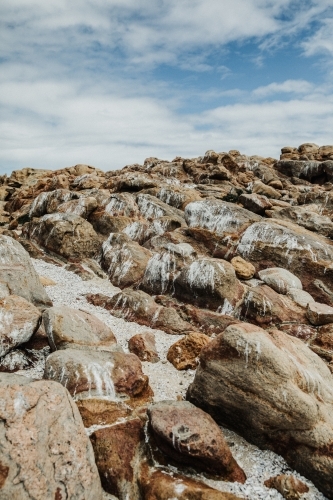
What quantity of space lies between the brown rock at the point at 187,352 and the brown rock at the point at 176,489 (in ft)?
18.6

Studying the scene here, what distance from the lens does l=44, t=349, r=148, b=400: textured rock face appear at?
10875 mm

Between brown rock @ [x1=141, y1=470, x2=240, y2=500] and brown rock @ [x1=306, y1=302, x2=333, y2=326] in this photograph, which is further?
brown rock @ [x1=306, y1=302, x2=333, y2=326]

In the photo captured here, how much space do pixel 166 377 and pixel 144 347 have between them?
1.88m

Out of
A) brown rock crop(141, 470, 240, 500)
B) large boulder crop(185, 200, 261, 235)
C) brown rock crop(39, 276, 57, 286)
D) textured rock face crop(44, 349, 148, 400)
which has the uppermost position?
large boulder crop(185, 200, 261, 235)

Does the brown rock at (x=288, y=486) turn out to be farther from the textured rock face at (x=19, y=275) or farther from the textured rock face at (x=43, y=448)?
the textured rock face at (x=19, y=275)

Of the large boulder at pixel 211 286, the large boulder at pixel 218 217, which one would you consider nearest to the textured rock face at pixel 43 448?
the large boulder at pixel 211 286

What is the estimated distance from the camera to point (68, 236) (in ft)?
88.1

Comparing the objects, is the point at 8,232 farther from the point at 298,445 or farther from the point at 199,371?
the point at 298,445

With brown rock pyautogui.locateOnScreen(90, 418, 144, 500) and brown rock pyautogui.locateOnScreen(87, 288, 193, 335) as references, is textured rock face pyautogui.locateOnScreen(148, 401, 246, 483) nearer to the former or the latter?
brown rock pyautogui.locateOnScreen(90, 418, 144, 500)

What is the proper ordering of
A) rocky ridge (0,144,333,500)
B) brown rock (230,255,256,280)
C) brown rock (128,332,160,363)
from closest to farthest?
rocky ridge (0,144,333,500), brown rock (128,332,160,363), brown rock (230,255,256,280)

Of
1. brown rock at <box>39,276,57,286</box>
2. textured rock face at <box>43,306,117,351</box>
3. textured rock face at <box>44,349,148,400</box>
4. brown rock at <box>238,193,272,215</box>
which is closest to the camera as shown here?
textured rock face at <box>44,349,148,400</box>

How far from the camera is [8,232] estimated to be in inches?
1147

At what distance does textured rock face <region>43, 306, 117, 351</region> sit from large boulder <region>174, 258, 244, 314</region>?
6.75 meters

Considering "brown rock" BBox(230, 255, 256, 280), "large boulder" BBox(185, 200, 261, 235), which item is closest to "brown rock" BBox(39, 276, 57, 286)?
"brown rock" BBox(230, 255, 256, 280)
